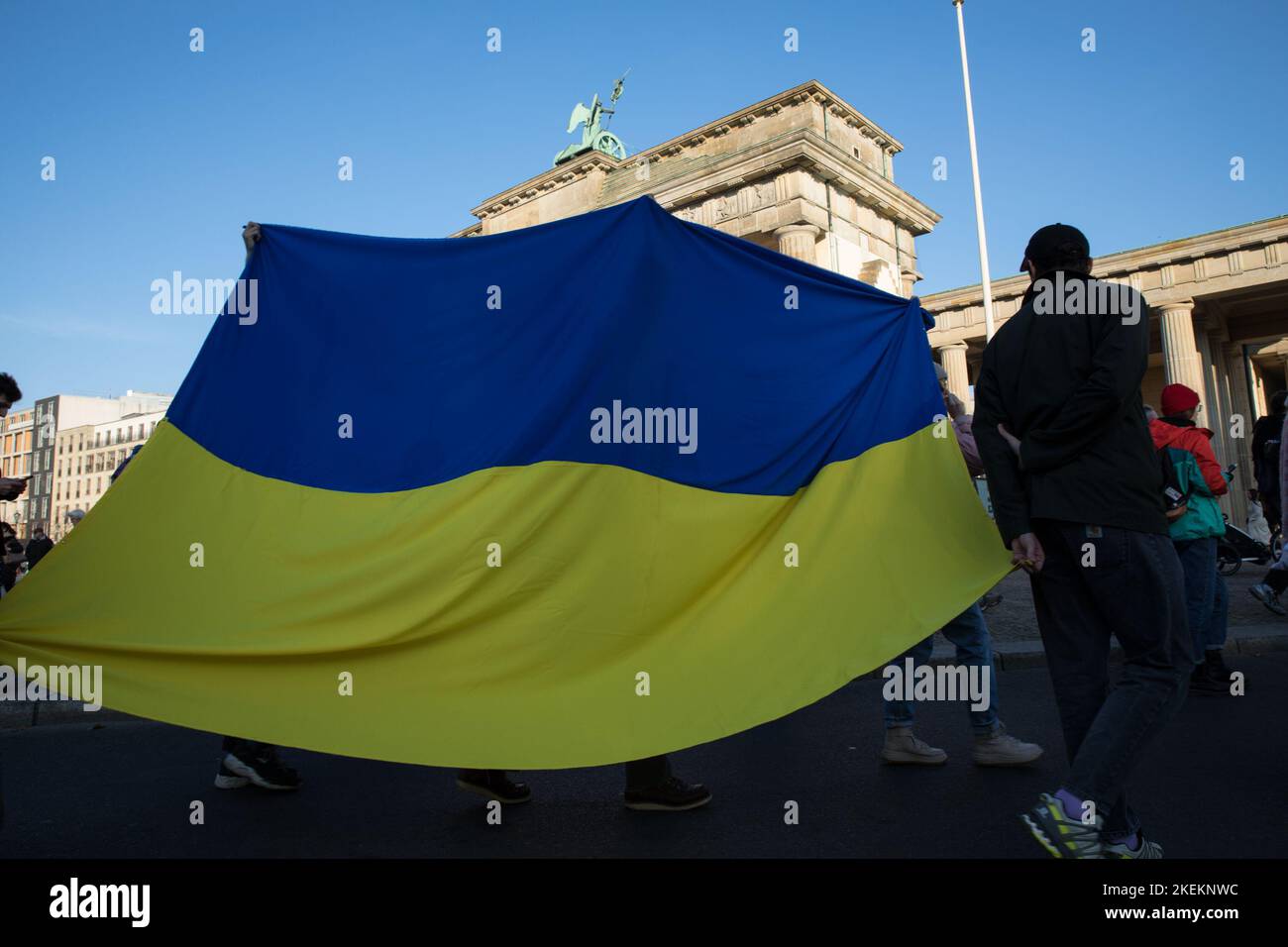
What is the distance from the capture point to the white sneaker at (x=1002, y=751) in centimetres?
405

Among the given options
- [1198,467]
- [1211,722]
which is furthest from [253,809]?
[1198,467]

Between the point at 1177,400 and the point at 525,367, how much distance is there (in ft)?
15.2

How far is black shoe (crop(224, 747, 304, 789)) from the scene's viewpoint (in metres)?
4.15

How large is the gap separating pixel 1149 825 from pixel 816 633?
4.68ft

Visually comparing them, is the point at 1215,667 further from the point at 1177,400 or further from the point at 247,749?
the point at 247,749

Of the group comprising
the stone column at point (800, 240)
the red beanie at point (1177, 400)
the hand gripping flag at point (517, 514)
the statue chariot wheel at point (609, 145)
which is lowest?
the hand gripping flag at point (517, 514)

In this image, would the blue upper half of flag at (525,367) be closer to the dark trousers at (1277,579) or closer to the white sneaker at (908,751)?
the white sneaker at (908,751)


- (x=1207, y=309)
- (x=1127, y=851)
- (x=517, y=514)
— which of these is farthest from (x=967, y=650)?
(x=1207, y=309)

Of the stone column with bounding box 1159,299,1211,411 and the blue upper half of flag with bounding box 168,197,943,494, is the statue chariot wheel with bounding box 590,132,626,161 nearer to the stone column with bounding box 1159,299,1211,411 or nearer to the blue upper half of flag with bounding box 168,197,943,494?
the stone column with bounding box 1159,299,1211,411

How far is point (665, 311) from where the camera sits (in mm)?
3777

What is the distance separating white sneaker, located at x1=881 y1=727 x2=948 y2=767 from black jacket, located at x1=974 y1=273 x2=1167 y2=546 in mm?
1722

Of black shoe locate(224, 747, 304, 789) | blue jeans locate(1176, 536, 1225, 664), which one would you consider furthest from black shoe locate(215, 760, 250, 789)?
blue jeans locate(1176, 536, 1225, 664)

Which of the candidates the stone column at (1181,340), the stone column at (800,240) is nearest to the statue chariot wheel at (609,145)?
the stone column at (800,240)
